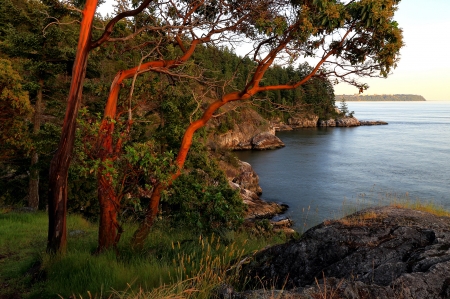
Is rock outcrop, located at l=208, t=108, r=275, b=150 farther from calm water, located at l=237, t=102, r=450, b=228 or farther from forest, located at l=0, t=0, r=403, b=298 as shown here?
forest, located at l=0, t=0, r=403, b=298

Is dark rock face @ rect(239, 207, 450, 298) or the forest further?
the forest

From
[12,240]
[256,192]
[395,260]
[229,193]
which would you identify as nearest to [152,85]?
[229,193]

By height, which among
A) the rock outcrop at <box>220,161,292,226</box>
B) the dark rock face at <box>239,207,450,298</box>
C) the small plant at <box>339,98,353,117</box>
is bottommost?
the rock outcrop at <box>220,161,292,226</box>

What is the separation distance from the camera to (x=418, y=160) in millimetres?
43625

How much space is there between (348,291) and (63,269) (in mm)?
4462

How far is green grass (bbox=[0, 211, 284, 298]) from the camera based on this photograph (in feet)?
12.9

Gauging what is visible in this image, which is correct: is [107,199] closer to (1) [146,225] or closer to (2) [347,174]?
(1) [146,225]

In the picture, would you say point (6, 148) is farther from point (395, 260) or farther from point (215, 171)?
point (395, 260)

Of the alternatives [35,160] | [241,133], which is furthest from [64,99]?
[241,133]

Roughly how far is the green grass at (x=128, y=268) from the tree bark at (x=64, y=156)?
0.44 metres

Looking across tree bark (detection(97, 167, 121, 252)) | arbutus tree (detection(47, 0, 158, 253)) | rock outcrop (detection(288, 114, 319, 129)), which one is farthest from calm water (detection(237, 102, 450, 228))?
rock outcrop (detection(288, 114, 319, 129))

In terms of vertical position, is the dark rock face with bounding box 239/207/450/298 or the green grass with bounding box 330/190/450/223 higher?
the dark rock face with bounding box 239/207/450/298

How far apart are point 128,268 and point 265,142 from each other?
58192mm

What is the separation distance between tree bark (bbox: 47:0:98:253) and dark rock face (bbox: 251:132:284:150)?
5594cm
